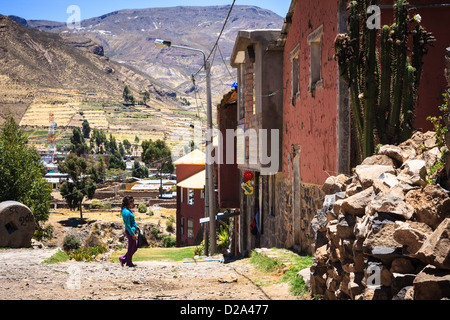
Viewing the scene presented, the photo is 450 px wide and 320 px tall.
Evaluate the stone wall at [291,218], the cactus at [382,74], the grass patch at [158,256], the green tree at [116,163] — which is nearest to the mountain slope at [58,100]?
the green tree at [116,163]

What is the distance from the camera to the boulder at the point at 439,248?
14.4 feet

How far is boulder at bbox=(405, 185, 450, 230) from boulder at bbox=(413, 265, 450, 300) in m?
0.51

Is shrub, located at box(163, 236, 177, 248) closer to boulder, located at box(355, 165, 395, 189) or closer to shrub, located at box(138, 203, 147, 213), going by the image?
shrub, located at box(138, 203, 147, 213)

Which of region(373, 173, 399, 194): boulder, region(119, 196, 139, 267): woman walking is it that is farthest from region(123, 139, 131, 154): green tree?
region(373, 173, 399, 194): boulder

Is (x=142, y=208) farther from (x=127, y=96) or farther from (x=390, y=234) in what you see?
(x=127, y=96)

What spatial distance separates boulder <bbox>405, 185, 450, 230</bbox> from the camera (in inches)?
192

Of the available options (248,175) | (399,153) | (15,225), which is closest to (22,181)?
(15,225)

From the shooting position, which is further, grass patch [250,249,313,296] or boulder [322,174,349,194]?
grass patch [250,249,313,296]

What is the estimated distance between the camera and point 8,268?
11.3m

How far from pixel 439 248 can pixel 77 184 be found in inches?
2639

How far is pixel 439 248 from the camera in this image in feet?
14.7

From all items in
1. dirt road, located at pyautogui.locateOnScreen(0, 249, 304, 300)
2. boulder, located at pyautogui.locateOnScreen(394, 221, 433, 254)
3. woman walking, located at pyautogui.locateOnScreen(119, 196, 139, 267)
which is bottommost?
dirt road, located at pyautogui.locateOnScreen(0, 249, 304, 300)

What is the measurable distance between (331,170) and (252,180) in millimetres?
9051

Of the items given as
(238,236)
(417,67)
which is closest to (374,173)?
(417,67)
